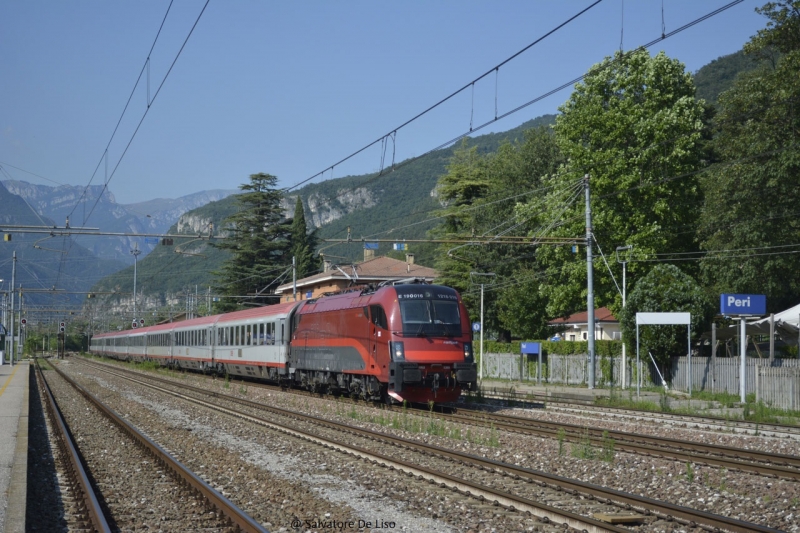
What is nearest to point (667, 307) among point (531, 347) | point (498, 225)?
point (531, 347)

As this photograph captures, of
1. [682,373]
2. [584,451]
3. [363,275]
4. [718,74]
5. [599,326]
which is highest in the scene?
[718,74]

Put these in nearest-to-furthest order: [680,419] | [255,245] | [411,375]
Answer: [680,419] < [411,375] < [255,245]

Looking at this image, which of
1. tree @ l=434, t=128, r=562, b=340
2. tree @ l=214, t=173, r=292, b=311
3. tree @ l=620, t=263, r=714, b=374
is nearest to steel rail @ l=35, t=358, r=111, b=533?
tree @ l=620, t=263, r=714, b=374

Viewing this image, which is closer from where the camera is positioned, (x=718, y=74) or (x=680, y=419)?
(x=680, y=419)

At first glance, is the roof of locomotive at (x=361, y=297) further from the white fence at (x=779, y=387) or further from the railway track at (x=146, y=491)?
the white fence at (x=779, y=387)

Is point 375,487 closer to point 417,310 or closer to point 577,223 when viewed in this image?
point 417,310

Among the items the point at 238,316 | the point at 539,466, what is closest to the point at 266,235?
the point at 238,316

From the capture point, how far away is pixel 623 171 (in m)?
43.8

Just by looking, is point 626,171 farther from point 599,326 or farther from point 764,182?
point 599,326

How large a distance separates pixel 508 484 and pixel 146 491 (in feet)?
15.9

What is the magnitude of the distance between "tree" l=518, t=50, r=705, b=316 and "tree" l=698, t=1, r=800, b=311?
13.1 feet

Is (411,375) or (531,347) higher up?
(531,347)

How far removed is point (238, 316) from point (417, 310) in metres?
19.5

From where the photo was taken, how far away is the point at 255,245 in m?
85.8
